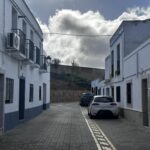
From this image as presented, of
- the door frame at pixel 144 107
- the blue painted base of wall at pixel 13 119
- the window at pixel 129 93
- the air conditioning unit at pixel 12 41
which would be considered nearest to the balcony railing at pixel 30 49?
the blue painted base of wall at pixel 13 119

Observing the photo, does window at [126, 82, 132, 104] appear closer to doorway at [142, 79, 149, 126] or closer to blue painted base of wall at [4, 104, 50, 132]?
doorway at [142, 79, 149, 126]

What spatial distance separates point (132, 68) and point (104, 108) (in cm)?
442

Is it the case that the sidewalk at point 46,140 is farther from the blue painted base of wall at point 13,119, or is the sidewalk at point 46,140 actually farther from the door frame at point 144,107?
the door frame at point 144,107

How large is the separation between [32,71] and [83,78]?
168ft

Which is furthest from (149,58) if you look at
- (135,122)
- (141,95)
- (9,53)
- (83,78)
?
(83,78)

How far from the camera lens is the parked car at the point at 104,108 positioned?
25.3 m

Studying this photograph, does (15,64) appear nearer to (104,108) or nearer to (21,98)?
(21,98)

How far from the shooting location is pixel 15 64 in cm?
1936

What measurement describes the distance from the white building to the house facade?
226 inches

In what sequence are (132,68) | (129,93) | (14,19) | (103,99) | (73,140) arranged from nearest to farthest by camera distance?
(73,140), (14,19), (132,68), (129,93), (103,99)

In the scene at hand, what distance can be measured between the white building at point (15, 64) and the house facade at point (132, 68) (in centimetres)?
574

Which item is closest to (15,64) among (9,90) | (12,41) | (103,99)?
(9,90)

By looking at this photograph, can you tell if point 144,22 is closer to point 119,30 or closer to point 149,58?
point 119,30

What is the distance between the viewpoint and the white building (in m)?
16.6
